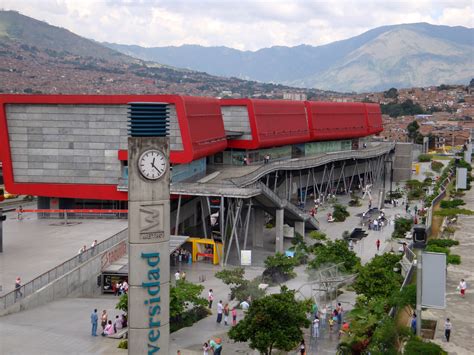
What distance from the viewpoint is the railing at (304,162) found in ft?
166

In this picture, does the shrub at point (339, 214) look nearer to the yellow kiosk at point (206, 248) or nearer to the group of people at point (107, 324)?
the yellow kiosk at point (206, 248)

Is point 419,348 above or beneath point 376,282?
beneath

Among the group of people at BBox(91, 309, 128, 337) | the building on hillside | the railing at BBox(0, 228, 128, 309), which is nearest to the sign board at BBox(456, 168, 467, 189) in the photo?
the building on hillside

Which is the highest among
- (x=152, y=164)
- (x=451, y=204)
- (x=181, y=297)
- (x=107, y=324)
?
(x=152, y=164)

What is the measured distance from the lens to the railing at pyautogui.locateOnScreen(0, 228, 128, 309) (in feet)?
93.1

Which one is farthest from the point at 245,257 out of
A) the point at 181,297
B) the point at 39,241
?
the point at 181,297

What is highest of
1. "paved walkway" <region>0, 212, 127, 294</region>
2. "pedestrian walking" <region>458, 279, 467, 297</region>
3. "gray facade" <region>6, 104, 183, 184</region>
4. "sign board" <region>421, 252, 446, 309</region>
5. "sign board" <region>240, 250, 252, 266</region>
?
"gray facade" <region>6, 104, 183, 184</region>

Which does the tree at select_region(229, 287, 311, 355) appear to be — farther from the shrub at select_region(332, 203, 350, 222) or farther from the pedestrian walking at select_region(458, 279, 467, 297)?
the shrub at select_region(332, 203, 350, 222)

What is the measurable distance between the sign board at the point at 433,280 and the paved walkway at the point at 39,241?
19099 mm

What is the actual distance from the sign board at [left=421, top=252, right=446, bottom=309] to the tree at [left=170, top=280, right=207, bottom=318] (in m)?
10.1

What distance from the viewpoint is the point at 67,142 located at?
159 ft

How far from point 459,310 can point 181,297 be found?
15.3 meters

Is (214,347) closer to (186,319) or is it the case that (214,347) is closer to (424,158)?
(186,319)

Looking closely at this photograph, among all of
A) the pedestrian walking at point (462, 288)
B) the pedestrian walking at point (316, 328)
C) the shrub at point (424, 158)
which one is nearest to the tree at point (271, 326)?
the pedestrian walking at point (316, 328)
